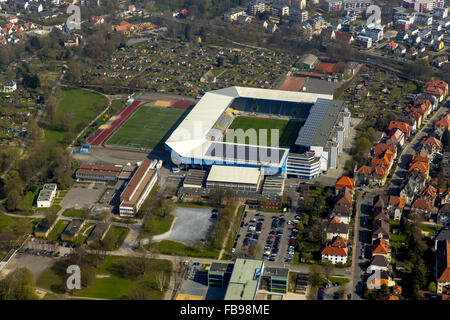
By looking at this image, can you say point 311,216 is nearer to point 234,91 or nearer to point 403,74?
point 234,91

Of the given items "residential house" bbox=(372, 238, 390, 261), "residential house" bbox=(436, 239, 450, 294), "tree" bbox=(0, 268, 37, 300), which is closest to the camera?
"tree" bbox=(0, 268, 37, 300)

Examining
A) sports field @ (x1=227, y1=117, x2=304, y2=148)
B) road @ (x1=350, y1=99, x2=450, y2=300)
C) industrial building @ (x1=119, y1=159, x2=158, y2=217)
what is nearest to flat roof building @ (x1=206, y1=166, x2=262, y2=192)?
industrial building @ (x1=119, y1=159, x2=158, y2=217)

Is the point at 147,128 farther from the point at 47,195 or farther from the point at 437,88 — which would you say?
the point at 437,88

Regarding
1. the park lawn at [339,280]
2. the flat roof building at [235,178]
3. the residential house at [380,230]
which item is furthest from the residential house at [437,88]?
the park lawn at [339,280]

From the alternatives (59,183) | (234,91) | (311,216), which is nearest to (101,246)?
(59,183)

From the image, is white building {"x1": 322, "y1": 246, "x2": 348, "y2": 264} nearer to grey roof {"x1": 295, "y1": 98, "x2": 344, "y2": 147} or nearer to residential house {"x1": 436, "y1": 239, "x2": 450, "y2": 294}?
residential house {"x1": 436, "y1": 239, "x2": 450, "y2": 294}

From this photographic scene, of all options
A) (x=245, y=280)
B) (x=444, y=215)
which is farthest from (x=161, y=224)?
(x=444, y=215)
